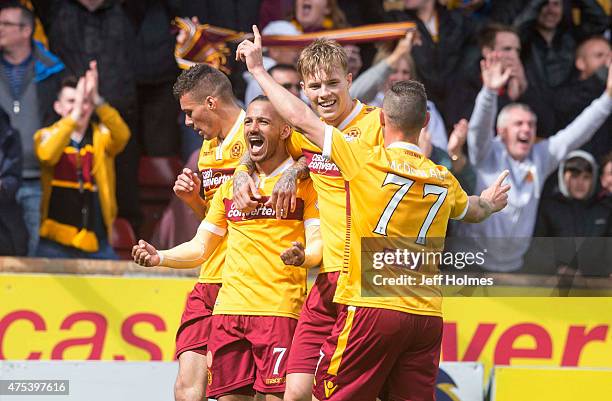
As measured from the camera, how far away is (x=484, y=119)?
9.07 metres

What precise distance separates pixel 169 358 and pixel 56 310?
891 mm

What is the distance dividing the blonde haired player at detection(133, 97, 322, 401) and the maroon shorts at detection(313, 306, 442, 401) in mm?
642

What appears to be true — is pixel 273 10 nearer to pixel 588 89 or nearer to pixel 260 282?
pixel 588 89

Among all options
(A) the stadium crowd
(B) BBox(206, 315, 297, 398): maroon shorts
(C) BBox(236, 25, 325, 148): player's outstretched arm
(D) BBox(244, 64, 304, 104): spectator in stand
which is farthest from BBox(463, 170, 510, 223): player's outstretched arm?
(D) BBox(244, 64, 304, 104): spectator in stand

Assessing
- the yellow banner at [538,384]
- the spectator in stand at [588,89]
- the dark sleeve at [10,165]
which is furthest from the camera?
the spectator in stand at [588,89]

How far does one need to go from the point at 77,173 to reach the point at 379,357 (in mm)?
4250

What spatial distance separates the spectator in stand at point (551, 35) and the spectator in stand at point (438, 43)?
1.67ft

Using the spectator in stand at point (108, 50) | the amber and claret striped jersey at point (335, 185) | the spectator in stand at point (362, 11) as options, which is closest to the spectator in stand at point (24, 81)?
the spectator in stand at point (108, 50)

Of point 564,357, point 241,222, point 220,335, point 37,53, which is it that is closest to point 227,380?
point 220,335

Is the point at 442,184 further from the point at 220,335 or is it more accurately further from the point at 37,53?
the point at 37,53

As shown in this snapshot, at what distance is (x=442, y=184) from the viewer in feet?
18.2

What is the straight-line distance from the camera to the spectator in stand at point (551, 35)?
9.71m

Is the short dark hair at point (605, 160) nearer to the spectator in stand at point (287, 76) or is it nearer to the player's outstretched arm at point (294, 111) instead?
the spectator in stand at point (287, 76)

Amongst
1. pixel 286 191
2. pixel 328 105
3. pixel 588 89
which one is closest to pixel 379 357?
pixel 286 191
